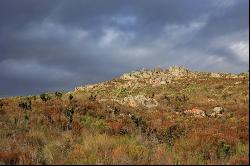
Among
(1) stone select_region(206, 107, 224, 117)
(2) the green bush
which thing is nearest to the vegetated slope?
(2) the green bush

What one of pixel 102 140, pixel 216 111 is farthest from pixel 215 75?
pixel 102 140

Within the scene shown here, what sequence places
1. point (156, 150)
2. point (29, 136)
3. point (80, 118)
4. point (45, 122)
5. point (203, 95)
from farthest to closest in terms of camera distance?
point (203, 95)
point (80, 118)
point (45, 122)
point (29, 136)
point (156, 150)

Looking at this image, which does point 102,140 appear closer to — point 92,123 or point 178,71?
point 92,123

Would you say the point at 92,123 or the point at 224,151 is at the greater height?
the point at 92,123

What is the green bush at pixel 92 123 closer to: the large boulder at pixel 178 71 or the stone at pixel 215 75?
the stone at pixel 215 75

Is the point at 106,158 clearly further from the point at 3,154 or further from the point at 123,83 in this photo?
the point at 123,83

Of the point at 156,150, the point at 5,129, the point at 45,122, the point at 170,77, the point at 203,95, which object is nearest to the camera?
the point at 156,150

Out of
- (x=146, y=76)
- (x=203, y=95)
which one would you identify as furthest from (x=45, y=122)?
(x=146, y=76)

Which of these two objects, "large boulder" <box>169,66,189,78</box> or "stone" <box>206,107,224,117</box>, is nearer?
"stone" <box>206,107,224,117</box>

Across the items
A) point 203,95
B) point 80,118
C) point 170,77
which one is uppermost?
point 170,77

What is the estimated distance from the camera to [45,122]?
59.9ft

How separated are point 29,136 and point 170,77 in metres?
61.9

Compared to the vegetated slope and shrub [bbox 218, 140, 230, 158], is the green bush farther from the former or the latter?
shrub [bbox 218, 140, 230, 158]

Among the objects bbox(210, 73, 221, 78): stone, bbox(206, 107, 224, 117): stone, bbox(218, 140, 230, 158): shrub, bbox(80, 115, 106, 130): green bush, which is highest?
bbox(210, 73, 221, 78): stone
